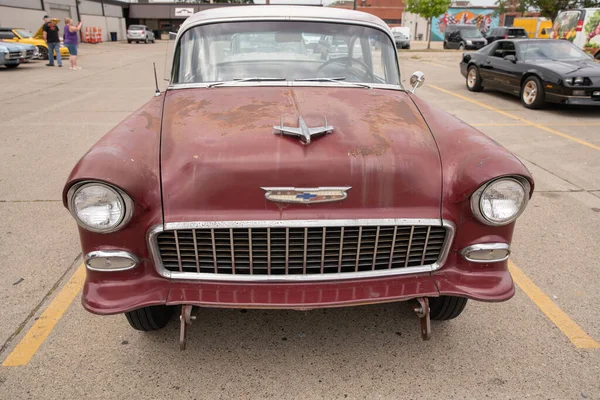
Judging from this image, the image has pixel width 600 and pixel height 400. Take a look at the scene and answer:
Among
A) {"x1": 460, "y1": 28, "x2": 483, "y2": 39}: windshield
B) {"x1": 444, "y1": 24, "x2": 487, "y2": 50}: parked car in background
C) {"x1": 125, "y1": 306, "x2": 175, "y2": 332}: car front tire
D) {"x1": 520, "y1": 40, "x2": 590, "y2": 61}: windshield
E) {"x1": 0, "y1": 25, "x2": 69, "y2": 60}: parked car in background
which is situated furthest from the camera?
{"x1": 460, "y1": 28, "x2": 483, "y2": 39}: windshield

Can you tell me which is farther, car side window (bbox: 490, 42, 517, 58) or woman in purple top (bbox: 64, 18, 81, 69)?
woman in purple top (bbox: 64, 18, 81, 69)

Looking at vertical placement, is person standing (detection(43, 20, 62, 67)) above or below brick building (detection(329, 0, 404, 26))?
below

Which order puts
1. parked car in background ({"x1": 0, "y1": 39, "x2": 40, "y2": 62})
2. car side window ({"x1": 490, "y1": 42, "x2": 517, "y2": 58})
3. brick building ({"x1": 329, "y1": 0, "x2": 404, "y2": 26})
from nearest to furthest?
car side window ({"x1": 490, "y1": 42, "x2": 517, "y2": 58})
parked car in background ({"x1": 0, "y1": 39, "x2": 40, "y2": 62})
brick building ({"x1": 329, "y1": 0, "x2": 404, "y2": 26})

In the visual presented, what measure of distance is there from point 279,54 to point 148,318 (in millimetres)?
2073

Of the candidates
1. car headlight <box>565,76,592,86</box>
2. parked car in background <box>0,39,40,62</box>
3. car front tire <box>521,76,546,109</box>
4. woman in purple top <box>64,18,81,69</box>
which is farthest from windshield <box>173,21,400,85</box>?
parked car in background <box>0,39,40,62</box>

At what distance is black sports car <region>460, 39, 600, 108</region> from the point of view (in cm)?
888

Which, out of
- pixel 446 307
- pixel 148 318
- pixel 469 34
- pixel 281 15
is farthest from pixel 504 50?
pixel 469 34

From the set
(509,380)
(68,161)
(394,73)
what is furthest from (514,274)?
(68,161)

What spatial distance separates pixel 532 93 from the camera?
10031 millimetres

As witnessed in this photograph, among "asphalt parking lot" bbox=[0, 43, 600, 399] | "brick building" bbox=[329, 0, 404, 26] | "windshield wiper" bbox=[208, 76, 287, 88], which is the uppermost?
"brick building" bbox=[329, 0, 404, 26]

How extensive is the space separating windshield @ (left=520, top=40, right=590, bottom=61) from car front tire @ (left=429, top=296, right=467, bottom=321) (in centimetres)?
909

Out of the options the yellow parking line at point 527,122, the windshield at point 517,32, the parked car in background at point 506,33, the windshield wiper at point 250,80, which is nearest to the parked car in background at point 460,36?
the parked car in background at point 506,33

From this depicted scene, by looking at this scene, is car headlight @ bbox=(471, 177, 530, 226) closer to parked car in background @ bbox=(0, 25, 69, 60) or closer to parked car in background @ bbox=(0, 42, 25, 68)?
parked car in background @ bbox=(0, 42, 25, 68)

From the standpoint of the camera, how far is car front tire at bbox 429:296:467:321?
2746mm
